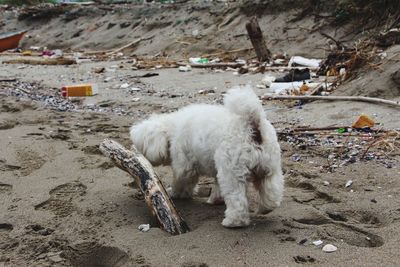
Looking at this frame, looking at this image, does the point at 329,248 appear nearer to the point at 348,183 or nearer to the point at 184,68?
the point at 348,183

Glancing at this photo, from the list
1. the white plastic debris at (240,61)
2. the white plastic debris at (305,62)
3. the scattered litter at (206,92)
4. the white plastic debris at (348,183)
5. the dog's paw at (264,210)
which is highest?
the white plastic debris at (305,62)

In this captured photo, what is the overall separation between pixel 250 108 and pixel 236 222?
0.86 metres

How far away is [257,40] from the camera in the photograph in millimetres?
12281

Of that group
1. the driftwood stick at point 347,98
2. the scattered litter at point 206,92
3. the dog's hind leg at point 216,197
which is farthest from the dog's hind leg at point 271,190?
the scattered litter at point 206,92

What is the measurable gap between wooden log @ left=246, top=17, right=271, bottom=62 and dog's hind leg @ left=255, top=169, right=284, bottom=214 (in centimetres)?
875

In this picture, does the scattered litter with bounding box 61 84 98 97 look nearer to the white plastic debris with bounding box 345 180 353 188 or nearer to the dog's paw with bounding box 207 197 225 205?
the dog's paw with bounding box 207 197 225 205

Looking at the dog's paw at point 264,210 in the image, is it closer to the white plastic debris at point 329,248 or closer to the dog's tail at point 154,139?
the white plastic debris at point 329,248

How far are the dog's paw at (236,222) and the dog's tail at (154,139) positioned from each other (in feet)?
3.05

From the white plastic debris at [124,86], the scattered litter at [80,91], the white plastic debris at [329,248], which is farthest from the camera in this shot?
the white plastic debris at [124,86]

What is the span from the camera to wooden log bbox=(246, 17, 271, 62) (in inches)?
479

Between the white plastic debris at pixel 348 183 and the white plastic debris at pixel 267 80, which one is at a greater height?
the white plastic debris at pixel 267 80

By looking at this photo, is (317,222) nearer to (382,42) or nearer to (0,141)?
(0,141)

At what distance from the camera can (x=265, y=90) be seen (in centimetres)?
929

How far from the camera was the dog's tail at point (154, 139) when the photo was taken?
4.30m
